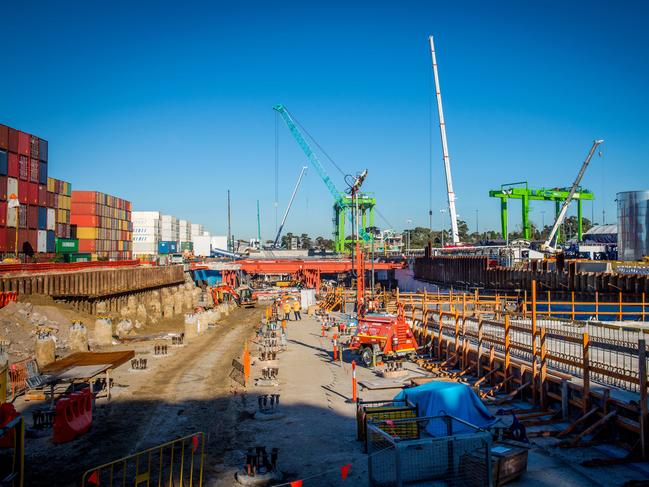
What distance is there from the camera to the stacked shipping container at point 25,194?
4803 centimetres

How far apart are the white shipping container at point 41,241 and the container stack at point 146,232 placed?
81834 mm

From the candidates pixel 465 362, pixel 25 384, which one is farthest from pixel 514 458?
pixel 25 384

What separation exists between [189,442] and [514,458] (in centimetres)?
856

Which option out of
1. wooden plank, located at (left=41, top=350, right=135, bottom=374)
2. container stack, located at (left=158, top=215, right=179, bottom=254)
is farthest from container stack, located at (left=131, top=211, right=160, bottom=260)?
wooden plank, located at (left=41, top=350, right=135, bottom=374)

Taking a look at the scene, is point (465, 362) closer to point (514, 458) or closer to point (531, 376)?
point (531, 376)

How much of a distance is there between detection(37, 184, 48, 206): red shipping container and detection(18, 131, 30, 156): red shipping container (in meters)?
4.12

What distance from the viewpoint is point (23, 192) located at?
51.7 m

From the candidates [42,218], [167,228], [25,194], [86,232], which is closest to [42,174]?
[25,194]

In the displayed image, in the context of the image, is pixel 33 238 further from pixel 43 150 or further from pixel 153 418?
pixel 153 418

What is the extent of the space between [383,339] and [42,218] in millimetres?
45167

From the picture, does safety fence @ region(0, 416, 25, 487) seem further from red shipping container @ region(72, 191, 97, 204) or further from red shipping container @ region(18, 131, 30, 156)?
red shipping container @ region(72, 191, 97, 204)

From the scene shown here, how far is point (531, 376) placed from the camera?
56.6 feet

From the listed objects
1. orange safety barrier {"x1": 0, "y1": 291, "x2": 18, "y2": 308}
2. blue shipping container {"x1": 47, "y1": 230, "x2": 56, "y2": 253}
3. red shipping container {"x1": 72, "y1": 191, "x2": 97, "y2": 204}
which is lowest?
orange safety barrier {"x1": 0, "y1": 291, "x2": 18, "y2": 308}

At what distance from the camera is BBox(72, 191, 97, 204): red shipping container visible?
83.2 metres
